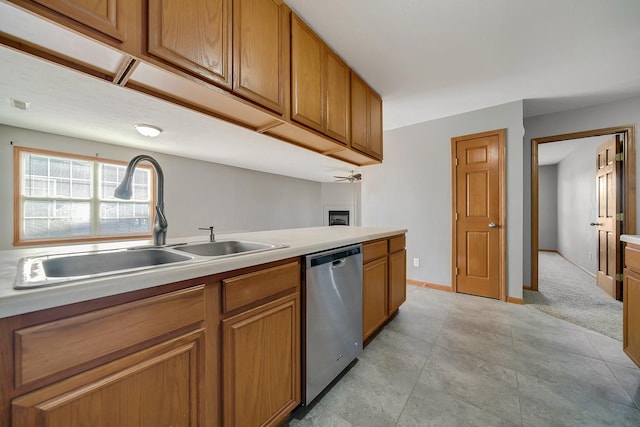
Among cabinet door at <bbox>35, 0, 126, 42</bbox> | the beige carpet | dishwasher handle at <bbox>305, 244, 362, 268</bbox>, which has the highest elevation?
cabinet door at <bbox>35, 0, 126, 42</bbox>

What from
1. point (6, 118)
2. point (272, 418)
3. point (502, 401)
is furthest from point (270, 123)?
point (6, 118)

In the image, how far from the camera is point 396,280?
2.37 m

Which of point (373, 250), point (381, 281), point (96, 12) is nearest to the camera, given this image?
point (96, 12)

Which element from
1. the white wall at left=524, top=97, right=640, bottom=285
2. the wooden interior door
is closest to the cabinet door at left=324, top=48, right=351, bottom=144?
the white wall at left=524, top=97, right=640, bottom=285

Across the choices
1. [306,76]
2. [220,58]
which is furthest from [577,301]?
[220,58]

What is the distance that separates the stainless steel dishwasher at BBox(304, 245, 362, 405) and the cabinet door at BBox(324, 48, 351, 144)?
3.34 feet

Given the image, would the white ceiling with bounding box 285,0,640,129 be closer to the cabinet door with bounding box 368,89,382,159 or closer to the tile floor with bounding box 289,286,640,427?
the cabinet door with bounding box 368,89,382,159

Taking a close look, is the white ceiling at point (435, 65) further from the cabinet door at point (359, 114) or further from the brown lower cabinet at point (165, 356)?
the brown lower cabinet at point (165, 356)

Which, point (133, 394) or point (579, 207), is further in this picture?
point (579, 207)

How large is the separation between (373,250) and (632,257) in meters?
1.56

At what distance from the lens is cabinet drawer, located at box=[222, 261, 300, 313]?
0.94m

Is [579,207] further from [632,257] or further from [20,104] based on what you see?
[20,104]

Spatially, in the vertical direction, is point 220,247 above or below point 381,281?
above

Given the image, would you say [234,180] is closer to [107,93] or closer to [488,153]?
[107,93]
